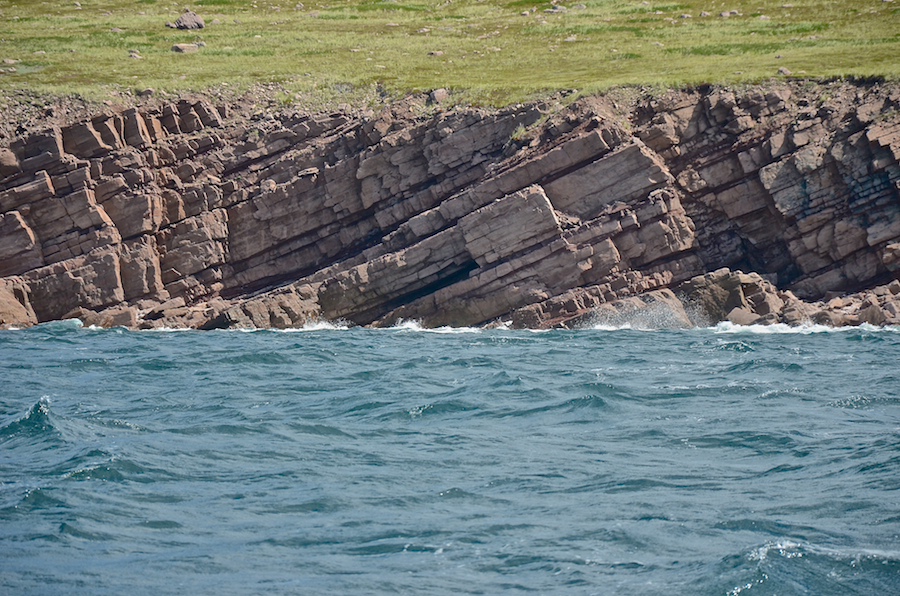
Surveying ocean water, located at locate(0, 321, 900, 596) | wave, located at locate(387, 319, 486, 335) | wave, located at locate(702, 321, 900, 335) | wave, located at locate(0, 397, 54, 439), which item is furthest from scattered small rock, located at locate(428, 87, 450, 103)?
wave, located at locate(0, 397, 54, 439)

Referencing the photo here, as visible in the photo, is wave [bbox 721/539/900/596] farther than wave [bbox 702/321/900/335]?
No

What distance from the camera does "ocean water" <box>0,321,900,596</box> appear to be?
15656 millimetres

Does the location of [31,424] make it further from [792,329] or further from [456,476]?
[792,329]

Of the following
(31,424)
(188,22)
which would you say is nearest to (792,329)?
(31,424)

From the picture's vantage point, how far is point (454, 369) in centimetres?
3334

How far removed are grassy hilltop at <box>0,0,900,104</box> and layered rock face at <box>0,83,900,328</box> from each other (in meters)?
4.07

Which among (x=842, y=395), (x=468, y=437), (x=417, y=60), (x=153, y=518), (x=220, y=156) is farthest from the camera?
(x=417, y=60)

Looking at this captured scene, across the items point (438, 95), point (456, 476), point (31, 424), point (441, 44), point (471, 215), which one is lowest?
point (456, 476)

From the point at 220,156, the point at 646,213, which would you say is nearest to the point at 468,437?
the point at 646,213

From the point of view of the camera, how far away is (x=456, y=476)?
67.3 feet

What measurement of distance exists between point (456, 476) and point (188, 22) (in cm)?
6440

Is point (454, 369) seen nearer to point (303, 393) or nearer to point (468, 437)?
point (303, 393)

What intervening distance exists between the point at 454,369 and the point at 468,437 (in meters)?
9.74

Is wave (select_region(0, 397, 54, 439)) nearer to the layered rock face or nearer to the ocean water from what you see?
the ocean water
